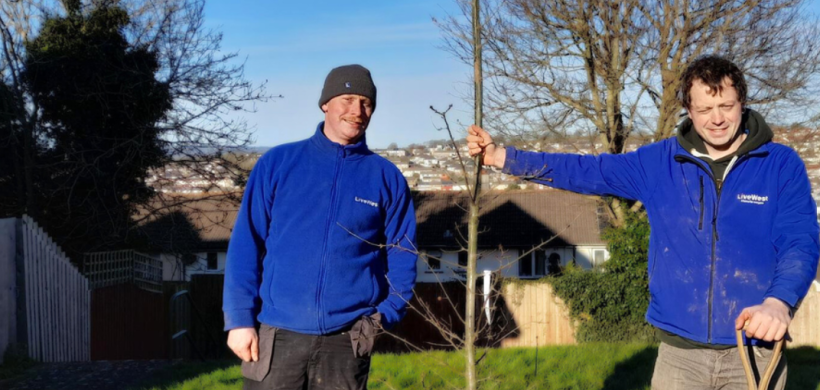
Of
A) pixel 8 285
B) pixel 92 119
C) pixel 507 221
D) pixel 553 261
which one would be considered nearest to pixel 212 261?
pixel 507 221

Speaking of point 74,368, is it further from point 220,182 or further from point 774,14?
point 774,14

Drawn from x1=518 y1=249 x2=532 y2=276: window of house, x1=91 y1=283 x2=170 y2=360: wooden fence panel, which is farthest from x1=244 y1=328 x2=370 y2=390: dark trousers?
x1=518 y1=249 x2=532 y2=276: window of house

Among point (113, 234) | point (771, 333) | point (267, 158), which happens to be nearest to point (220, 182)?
point (113, 234)

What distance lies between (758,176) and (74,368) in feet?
27.9

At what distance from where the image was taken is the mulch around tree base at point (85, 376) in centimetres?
850

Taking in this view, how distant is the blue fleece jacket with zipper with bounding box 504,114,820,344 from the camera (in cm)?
299

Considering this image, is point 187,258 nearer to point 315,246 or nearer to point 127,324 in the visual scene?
point 127,324

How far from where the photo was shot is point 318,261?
11.2 feet

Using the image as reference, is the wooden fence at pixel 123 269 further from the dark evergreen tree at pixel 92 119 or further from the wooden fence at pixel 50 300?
the wooden fence at pixel 50 300

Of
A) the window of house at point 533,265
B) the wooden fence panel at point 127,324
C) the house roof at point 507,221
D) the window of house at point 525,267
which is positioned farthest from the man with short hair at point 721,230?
the window of house at point 525,267

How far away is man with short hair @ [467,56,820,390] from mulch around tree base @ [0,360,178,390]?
6.59m

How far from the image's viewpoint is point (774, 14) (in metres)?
17.9

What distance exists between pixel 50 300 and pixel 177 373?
437 centimetres

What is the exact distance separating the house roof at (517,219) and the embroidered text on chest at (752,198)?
2596 cm
